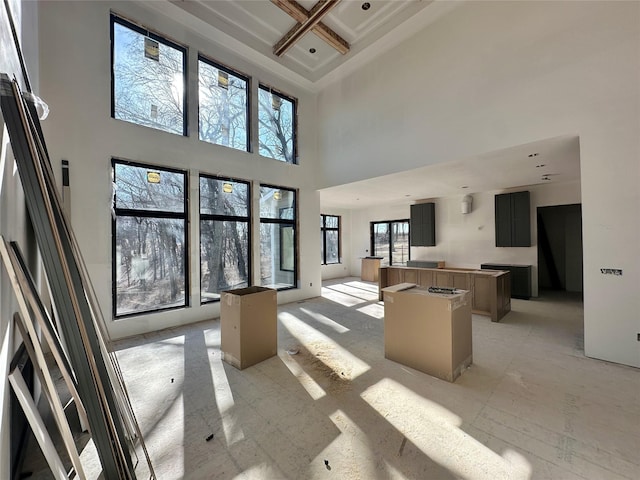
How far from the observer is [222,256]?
4.80 m

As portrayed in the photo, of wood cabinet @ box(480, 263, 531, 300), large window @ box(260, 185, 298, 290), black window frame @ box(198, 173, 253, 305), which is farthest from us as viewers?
wood cabinet @ box(480, 263, 531, 300)

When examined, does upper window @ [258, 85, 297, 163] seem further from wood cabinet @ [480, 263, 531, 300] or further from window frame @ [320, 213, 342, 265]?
wood cabinet @ [480, 263, 531, 300]

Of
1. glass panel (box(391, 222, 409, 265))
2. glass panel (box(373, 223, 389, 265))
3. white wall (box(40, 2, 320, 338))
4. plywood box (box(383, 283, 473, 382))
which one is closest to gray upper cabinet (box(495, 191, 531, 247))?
glass panel (box(391, 222, 409, 265))

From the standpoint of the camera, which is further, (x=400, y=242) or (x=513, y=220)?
(x=400, y=242)

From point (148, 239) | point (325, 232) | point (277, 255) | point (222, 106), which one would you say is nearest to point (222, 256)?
point (148, 239)

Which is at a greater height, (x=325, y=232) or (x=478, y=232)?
(x=325, y=232)

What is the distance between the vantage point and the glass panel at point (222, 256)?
15.0ft

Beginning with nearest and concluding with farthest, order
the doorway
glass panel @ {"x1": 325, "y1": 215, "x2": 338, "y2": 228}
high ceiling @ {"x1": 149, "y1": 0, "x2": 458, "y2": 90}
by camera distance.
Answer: high ceiling @ {"x1": 149, "y1": 0, "x2": 458, "y2": 90} → the doorway → glass panel @ {"x1": 325, "y1": 215, "x2": 338, "y2": 228}

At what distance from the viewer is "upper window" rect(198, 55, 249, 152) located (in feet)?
15.3

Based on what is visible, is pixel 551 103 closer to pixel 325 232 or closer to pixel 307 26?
pixel 307 26

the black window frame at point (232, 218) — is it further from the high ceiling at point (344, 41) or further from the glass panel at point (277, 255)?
the high ceiling at point (344, 41)

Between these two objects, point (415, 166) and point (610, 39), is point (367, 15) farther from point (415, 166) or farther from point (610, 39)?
point (610, 39)

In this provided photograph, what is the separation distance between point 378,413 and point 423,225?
649 centimetres

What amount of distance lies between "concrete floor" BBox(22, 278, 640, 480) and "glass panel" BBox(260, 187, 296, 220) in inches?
113
